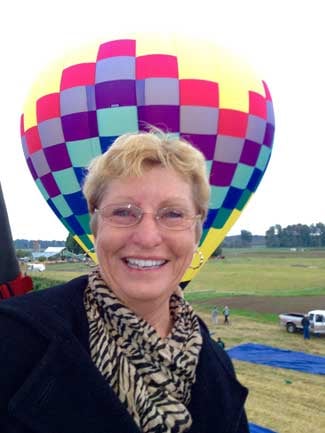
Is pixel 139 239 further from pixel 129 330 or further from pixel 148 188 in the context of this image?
→ pixel 129 330

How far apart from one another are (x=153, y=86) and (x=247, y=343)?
21.0 feet

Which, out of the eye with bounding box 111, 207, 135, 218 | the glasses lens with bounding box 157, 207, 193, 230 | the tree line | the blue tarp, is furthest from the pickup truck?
the tree line

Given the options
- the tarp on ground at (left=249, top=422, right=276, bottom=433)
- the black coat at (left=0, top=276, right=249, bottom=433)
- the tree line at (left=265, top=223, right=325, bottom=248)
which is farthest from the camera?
the tree line at (left=265, top=223, right=325, bottom=248)

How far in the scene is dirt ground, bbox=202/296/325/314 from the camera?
50.2 feet

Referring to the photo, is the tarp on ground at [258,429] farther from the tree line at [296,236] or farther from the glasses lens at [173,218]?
the tree line at [296,236]

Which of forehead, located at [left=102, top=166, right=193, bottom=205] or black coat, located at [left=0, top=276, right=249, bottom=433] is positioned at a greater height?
forehead, located at [left=102, top=166, right=193, bottom=205]

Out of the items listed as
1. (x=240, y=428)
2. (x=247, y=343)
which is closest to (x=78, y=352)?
(x=240, y=428)

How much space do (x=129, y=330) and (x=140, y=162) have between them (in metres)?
0.48

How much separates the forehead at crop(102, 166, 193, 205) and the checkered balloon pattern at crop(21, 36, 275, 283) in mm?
5610

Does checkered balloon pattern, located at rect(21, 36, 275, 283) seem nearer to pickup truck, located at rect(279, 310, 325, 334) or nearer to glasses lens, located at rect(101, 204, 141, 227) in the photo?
pickup truck, located at rect(279, 310, 325, 334)

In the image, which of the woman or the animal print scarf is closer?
the woman

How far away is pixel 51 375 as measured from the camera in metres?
1.16

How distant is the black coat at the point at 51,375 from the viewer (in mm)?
1125

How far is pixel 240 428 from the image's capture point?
5.05 feet
